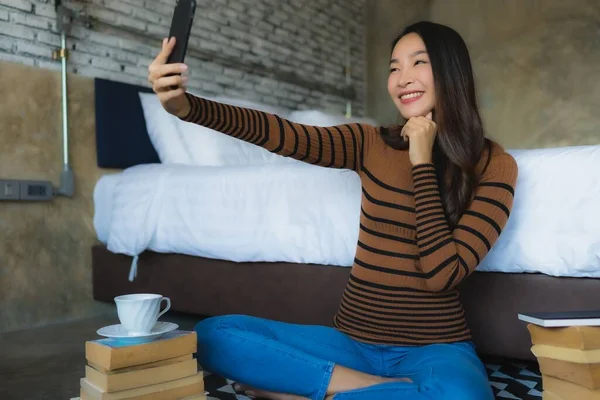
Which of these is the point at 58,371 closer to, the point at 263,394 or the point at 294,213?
the point at 263,394

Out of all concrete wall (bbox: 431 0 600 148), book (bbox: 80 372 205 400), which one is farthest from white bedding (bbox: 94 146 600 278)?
concrete wall (bbox: 431 0 600 148)

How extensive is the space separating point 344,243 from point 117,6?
175 cm

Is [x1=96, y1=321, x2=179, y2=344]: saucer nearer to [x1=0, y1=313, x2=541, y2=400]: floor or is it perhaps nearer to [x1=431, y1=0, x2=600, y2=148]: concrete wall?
[x1=0, y1=313, x2=541, y2=400]: floor

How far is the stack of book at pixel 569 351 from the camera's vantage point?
1.01 meters

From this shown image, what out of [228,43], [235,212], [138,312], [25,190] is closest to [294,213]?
[235,212]

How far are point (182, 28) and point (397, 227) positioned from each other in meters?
0.63

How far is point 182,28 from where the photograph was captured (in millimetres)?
1019

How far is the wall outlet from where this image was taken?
226cm

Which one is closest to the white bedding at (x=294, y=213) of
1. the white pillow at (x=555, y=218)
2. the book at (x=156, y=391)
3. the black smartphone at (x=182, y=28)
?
the white pillow at (x=555, y=218)

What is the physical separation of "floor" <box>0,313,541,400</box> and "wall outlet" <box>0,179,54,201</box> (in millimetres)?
533

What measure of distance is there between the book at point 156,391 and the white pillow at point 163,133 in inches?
66.0

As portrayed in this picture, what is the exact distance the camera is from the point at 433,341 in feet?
4.13

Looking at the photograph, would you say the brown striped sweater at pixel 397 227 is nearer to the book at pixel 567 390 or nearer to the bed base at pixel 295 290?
the book at pixel 567 390

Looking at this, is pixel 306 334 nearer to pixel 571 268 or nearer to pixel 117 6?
pixel 571 268
